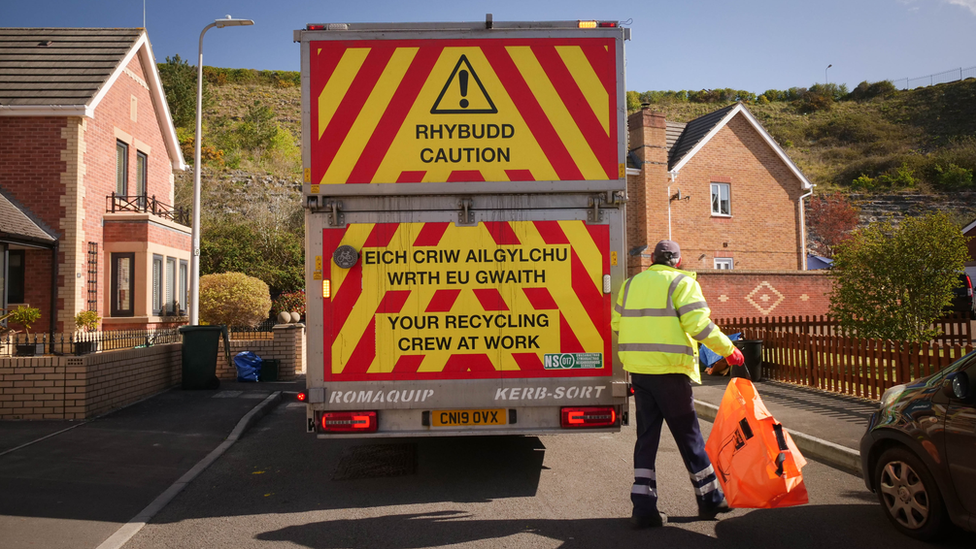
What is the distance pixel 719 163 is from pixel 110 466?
2341 cm

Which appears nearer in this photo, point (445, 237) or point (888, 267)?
point (445, 237)

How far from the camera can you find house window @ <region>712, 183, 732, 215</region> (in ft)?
84.3

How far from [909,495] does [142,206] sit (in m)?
19.5

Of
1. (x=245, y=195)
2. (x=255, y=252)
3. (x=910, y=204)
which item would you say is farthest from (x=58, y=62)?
(x=910, y=204)

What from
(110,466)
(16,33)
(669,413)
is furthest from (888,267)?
(16,33)

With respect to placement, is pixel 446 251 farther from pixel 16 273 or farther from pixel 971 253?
pixel 971 253

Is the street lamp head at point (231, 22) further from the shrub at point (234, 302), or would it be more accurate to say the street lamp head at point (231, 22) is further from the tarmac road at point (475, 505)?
the tarmac road at point (475, 505)

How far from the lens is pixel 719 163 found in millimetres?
25859

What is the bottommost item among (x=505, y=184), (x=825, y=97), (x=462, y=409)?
(x=462, y=409)

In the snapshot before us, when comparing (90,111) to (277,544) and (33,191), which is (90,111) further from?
(277,544)

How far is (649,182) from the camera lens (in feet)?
78.5

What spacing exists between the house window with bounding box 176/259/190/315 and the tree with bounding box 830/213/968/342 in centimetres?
1656

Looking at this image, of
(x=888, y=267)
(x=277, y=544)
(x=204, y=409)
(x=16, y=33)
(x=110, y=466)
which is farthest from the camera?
(x=16, y=33)

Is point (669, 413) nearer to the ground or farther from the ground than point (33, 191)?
nearer to the ground
